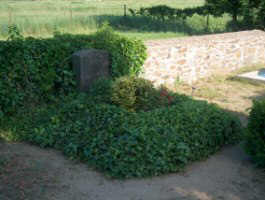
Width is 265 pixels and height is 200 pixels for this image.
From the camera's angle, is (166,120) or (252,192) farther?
(166,120)

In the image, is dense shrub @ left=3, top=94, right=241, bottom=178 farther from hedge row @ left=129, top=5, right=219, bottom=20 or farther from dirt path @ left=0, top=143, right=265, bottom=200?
A: hedge row @ left=129, top=5, right=219, bottom=20

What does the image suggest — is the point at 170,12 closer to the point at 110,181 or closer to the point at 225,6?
the point at 225,6

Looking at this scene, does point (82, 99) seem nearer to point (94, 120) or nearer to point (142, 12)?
point (94, 120)

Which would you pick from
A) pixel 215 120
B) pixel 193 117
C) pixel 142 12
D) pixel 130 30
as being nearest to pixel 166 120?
pixel 193 117

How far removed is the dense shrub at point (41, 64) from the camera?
20.9 feet

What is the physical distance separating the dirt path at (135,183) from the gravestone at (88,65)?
1.90 m

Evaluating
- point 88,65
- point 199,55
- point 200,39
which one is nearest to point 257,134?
point 88,65

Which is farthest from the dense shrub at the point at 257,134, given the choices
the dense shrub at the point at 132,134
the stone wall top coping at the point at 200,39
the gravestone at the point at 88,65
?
the stone wall top coping at the point at 200,39

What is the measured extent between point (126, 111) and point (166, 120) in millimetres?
589

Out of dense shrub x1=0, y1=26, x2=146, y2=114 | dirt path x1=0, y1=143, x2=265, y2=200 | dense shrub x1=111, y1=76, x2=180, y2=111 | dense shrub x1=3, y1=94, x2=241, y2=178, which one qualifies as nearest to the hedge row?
dense shrub x1=0, y1=26, x2=146, y2=114

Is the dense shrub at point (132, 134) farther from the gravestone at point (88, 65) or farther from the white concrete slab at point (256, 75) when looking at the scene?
the white concrete slab at point (256, 75)

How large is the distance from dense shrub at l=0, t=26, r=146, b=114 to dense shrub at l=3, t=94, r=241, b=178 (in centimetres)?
47

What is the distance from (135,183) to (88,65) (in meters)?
2.90

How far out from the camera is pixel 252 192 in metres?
4.54
